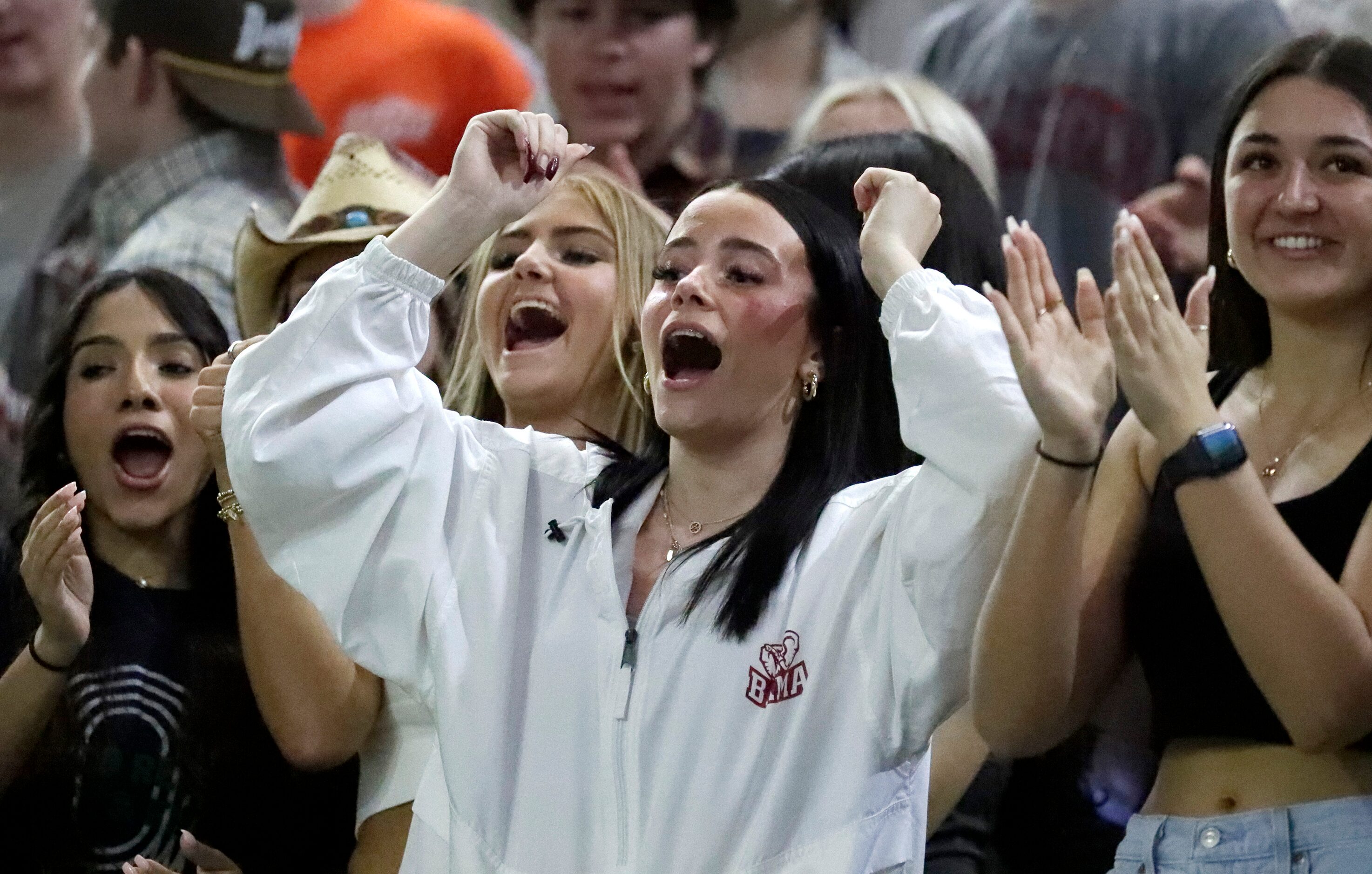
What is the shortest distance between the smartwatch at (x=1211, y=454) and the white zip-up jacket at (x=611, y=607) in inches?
6.1

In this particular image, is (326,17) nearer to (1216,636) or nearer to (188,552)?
(188,552)

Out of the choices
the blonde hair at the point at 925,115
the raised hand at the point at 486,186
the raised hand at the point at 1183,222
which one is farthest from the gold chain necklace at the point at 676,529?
the raised hand at the point at 1183,222

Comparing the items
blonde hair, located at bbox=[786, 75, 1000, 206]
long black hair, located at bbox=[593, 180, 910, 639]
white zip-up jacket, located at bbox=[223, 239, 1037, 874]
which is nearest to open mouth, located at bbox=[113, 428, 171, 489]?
white zip-up jacket, located at bbox=[223, 239, 1037, 874]

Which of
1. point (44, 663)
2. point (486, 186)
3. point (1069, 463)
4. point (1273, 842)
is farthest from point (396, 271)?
point (1273, 842)

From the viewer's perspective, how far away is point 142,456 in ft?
8.87

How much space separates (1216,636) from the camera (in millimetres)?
1906

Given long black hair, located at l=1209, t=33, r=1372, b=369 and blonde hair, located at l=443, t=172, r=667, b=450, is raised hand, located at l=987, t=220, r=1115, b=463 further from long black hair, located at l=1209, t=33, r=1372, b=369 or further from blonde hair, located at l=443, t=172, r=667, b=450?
blonde hair, located at l=443, t=172, r=667, b=450

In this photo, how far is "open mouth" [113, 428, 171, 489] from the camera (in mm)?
2670

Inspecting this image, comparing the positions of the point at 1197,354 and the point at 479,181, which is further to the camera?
the point at 479,181

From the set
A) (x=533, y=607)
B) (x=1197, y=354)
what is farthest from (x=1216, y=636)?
(x=533, y=607)

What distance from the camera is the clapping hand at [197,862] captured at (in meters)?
2.31

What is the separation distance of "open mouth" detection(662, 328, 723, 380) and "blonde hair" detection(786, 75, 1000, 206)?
953 millimetres

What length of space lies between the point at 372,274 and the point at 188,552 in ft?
2.97

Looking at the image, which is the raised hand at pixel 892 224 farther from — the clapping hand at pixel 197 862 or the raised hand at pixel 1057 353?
the clapping hand at pixel 197 862
